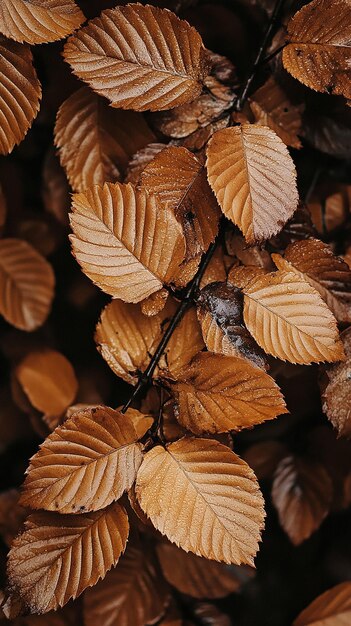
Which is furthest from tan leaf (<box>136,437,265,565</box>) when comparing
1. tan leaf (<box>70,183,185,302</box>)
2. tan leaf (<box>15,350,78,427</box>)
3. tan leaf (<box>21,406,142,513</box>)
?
tan leaf (<box>15,350,78,427</box>)

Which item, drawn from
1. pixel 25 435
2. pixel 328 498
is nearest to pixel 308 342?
pixel 328 498

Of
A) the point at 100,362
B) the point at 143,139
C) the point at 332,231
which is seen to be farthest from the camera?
the point at 100,362

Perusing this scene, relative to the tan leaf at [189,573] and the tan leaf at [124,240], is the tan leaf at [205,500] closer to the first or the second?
the tan leaf at [124,240]

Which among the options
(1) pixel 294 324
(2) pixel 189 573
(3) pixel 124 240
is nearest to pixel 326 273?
(1) pixel 294 324

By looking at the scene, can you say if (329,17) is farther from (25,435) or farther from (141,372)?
(25,435)

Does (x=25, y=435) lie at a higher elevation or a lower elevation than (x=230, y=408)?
lower

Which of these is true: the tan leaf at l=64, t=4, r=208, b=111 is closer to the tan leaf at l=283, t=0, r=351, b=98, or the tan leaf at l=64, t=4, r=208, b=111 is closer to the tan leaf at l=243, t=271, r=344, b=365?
the tan leaf at l=283, t=0, r=351, b=98

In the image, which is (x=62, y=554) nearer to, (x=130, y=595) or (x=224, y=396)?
(x=224, y=396)
